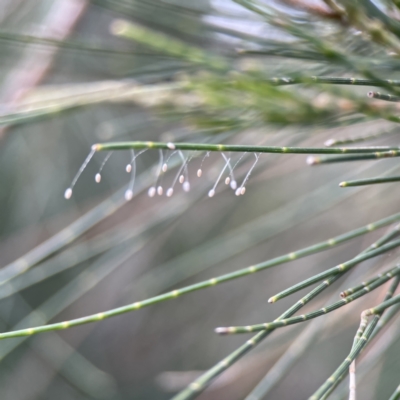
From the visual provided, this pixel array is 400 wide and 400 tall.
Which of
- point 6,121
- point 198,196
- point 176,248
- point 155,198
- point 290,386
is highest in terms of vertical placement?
point 6,121

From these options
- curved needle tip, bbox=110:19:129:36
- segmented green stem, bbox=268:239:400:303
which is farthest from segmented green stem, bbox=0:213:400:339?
curved needle tip, bbox=110:19:129:36

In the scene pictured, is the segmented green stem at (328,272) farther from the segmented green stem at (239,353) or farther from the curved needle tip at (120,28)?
the curved needle tip at (120,28)

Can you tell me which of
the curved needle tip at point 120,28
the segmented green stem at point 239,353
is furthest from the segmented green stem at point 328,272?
the curved needle tip at point 120,28

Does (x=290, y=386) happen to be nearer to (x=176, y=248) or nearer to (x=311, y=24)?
(x=176, y=248)

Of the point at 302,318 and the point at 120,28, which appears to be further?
the point at 120,28

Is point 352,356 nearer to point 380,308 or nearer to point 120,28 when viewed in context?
point 380,308

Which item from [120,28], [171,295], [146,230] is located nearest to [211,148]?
[171,295]

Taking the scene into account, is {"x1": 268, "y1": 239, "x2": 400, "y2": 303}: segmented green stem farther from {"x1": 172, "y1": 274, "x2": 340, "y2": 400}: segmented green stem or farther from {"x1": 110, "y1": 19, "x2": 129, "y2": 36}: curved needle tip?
{"x1": 110, "y1": 19, "x2": 129, "y2": 36}: curved needle tip

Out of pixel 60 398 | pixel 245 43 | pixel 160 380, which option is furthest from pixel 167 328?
pixel 245 43
